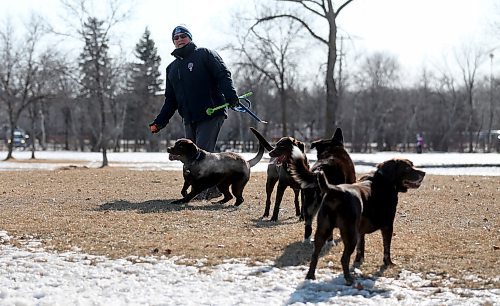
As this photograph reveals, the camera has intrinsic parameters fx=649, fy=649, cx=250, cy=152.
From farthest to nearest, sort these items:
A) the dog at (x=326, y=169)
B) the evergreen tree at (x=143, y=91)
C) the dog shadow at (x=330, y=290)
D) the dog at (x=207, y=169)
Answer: the evergreen tree at (x=143, y=91) → the dog at (x=207, y=169) → the dog at (x=326, y=169) → the dog shadow at (x=330, y=290)

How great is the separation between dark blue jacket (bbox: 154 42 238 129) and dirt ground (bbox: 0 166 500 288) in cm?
143

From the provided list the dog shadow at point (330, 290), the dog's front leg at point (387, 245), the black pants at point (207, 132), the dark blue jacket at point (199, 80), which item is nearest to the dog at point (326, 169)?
the dog's front leg at point (387, 245)

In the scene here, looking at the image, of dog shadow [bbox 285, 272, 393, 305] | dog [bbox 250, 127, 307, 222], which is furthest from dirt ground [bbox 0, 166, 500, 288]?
dog shadow [bbox 285, 272, 393, 305]

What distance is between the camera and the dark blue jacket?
9570mm

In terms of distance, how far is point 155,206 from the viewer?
8859 mm

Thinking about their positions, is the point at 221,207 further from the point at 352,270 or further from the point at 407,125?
the point at 407,125

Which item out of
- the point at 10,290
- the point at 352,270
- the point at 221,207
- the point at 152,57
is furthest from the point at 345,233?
the point at 152,57

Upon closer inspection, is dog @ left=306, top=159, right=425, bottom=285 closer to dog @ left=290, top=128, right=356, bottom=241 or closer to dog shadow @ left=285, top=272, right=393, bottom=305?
dog shadow @ left=285, top=272, right=393, bottom=305

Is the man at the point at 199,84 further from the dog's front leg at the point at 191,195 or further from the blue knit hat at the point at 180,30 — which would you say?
the dog's front leg at the point at 191,195

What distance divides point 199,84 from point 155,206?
2.02 meters

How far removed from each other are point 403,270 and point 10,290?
2976 mm

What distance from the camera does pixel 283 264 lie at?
5.35 metres

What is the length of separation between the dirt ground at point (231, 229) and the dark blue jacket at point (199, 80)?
143 cm

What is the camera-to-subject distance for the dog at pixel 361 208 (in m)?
4.84
